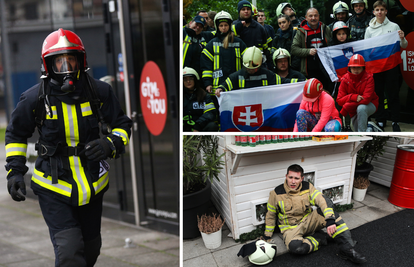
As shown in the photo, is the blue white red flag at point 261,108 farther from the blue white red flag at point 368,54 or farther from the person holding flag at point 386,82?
the person holding flag at point 386,82

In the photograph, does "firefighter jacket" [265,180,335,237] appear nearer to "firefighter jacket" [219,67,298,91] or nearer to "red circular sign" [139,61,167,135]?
"firefighter jacket" [219,67,298,91]

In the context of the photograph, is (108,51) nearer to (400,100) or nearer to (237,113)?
(237,113)

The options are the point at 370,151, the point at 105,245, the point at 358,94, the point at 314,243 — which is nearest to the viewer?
the point at 314,243

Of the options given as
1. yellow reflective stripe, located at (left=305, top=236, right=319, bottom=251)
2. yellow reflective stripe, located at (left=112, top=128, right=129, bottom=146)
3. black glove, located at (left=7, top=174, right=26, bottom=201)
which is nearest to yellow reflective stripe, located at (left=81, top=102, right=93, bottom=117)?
yellow reflective stripe, located at (left=112, top=128, right=129, bottom=146)

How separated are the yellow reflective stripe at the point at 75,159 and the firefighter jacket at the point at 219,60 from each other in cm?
227

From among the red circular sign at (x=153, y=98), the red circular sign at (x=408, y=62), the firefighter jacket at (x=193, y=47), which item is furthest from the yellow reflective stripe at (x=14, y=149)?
the red circular sign at (x=408, y=62)

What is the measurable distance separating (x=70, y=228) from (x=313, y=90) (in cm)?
293

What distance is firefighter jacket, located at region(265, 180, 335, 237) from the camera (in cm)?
434

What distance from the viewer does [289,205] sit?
4.34 meters

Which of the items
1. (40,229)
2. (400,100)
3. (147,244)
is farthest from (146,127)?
(400,100)

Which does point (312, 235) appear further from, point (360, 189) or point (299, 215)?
point (360, 189)

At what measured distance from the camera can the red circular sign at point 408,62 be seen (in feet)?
14.9

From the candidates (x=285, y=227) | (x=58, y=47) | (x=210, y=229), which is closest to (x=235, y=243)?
(x=210, y=229)

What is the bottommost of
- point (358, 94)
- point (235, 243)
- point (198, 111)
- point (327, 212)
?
point (235, 243)
